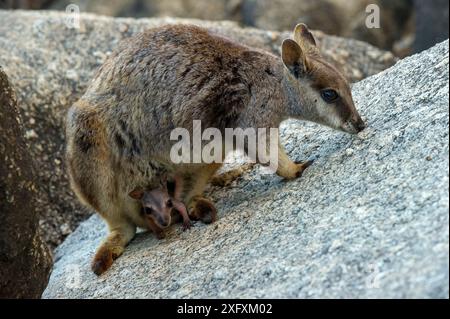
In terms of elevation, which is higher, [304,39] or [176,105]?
[304,39]

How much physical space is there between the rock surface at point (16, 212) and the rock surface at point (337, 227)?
28 centimetres

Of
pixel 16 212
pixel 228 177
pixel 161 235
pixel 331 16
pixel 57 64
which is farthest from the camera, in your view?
pixel 331 16

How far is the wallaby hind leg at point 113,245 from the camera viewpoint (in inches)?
260

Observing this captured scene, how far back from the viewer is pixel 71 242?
28.2 ft

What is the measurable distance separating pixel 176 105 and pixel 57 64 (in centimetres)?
405

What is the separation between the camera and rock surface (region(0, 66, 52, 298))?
689 centimetres

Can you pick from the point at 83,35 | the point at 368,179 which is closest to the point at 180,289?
the point at 368,179

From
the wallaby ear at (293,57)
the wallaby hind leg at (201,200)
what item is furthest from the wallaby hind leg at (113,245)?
the wallaby ear at (293,57)

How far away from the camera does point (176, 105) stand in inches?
258

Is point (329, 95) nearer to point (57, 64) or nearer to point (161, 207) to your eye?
point (161, 207)

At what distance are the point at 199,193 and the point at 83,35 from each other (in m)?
4.49

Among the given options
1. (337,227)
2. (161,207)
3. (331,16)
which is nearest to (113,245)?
(161,207)
